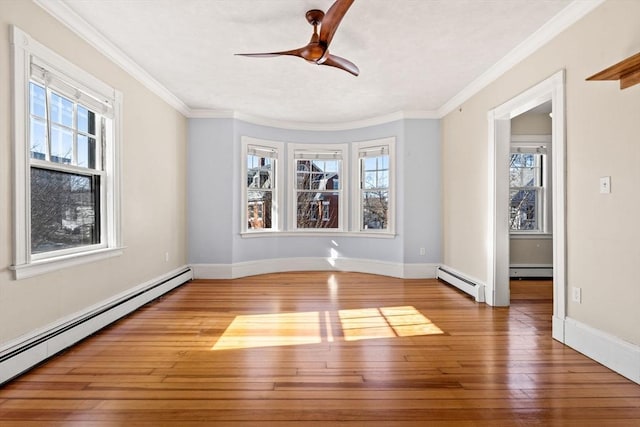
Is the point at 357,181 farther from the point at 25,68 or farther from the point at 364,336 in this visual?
the point at 25,68

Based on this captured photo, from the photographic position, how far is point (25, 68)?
7.80ft

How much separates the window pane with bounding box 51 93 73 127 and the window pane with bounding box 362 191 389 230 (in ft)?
14.6

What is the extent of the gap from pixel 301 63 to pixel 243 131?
7.60ft

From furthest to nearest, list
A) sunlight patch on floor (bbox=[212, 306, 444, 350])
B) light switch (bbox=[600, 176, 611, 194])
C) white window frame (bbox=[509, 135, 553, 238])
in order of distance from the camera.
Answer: white window frame (bbox=[509, 135, 553, 238])
sunlight patch on floor (bbox=[212, 306, 444, 350])
light switch (bbox=[600, 176, 611, 194])

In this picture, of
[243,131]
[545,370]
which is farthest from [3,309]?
[243,131]

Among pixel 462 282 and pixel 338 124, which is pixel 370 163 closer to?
pixel 338 124

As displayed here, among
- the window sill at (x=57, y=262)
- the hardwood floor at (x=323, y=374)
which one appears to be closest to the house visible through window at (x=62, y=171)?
the window sill at (x=57, y=262)

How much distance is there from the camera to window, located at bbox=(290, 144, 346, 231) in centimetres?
646

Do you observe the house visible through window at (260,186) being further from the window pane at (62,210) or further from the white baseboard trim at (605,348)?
the white baseboard trim at (605,348)

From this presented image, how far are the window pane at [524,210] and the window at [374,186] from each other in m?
2.08

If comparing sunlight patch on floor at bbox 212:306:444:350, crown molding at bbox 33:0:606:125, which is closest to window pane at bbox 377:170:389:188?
crown molding at bbox 33:0:606:125

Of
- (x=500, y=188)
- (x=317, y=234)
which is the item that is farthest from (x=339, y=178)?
(x=500, y=188)

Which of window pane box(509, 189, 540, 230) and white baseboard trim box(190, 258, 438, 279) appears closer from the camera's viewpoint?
white baseboard trim box(190, 258, 438, 279)

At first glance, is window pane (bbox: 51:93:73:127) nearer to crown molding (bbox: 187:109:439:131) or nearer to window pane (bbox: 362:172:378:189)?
crown molding (bbox: 187:109:439:131)
